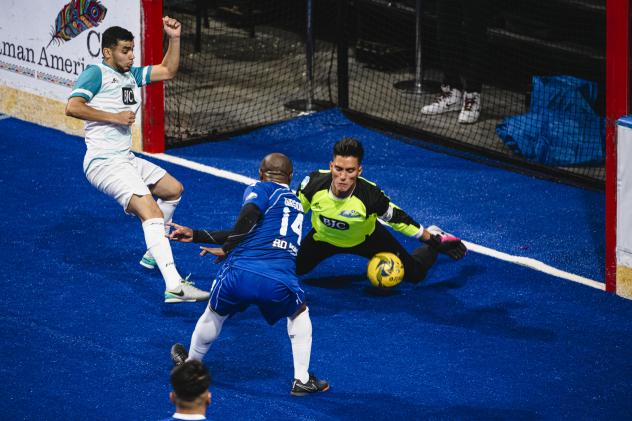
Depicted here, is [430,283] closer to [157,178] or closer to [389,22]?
[157,178]

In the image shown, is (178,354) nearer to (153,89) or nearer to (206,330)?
(206,330)

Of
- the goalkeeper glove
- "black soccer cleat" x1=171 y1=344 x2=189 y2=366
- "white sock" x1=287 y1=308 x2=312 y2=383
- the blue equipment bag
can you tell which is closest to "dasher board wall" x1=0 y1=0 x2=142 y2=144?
the blue equipment bag

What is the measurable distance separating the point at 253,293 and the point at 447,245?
2.44m

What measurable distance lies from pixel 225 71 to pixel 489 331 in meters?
8.33

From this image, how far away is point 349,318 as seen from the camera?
9.25 metres

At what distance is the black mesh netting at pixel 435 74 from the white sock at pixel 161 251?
428cm

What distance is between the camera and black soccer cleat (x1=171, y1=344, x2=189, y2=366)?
824 centimetres

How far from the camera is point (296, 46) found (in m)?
17.7

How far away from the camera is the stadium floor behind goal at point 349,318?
796 centimetres

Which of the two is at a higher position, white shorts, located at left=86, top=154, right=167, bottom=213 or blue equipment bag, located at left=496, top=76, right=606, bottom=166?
white shorts, located at left=86, top=154, right=167, bottom=213

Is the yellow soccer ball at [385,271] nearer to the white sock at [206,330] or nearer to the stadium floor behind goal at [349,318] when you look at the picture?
the stadium floor behind goal at [349,318]

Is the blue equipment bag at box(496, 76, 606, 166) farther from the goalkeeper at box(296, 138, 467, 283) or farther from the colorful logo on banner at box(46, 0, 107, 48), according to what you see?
the colorful logo on banner at box(46, 0, 107, 48)

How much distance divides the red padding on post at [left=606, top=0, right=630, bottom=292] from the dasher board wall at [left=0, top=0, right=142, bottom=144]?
17.6 feet

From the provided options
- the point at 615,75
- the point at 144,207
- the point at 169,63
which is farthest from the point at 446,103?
the point at 144,207
